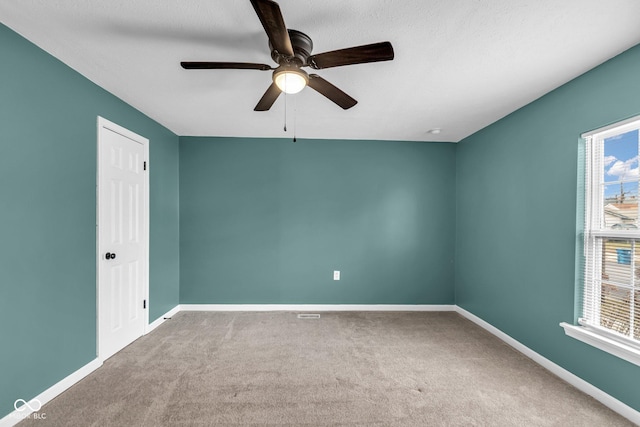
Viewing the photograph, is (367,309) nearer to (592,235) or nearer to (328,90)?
(592,235)

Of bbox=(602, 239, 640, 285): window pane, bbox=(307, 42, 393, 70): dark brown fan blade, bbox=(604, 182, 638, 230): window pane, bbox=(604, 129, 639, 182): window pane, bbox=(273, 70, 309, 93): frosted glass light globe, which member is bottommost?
bbox=(602, 239, 640, 285): window pane

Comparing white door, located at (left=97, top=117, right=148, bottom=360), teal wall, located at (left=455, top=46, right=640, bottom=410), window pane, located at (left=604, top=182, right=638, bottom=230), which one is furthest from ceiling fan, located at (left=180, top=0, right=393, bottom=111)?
window pane, located at (left=604, top=182, right=638, bottom=230)

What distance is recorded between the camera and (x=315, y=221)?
3.86m

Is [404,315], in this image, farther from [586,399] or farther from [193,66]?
[193,66]

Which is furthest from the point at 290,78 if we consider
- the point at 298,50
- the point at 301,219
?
the point at 301,219

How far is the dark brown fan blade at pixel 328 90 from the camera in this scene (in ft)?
5.46

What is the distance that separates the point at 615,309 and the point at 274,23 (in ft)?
8.97

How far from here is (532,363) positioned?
2451 mm

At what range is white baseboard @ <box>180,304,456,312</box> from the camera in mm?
3766

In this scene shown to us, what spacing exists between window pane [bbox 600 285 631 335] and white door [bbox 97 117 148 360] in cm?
384

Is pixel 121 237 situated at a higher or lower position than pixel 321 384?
higher

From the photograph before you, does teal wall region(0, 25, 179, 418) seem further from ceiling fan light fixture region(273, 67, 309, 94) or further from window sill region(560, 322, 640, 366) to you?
window sill region(560, 322, 640, 366)

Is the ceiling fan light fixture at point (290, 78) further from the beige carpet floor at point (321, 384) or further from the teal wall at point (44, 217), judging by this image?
the beige carpet floor at point (321, 384)

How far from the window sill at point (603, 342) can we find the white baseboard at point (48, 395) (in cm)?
363
